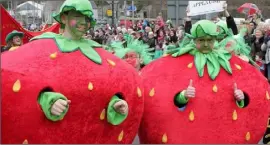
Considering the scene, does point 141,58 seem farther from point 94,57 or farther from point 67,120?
point 67,120

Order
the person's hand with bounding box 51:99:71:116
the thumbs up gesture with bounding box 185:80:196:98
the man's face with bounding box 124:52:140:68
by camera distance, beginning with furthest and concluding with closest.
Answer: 1. the man's face with bounding box 124:52:140:68
2. the thumbs up gesture with bounding box 185:80:196:98
3. the person's hand with bounding box 51:99:71:116

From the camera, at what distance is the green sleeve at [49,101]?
2496 millimetres

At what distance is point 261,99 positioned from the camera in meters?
3.43

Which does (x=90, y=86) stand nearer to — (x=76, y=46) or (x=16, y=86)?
(x=76, y=46)

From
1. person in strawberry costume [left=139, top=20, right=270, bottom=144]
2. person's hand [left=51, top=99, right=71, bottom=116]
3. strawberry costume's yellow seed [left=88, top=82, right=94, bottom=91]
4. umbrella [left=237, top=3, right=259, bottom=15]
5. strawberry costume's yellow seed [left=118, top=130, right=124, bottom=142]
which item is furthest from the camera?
umbrella [left=237, top=3, right=259, bottom=15]

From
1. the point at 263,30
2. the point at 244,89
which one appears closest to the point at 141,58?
the point at 244,89

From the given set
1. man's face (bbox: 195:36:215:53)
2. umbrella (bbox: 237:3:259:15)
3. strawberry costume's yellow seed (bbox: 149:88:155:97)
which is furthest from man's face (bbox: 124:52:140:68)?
umbrella (bbox: 237:3:259:15)

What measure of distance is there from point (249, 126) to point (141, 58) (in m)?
1.01

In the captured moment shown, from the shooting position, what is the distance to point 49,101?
2496 mm

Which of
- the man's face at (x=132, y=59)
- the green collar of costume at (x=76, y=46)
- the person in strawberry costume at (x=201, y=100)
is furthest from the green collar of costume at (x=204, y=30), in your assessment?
the green collar of costume at (x=76, y=46)

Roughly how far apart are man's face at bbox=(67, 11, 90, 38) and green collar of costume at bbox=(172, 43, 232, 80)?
2.95 ft

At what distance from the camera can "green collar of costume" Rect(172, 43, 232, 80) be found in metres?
3.28

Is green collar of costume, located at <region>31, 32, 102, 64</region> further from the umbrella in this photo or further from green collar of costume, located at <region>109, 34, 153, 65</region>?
the umbrella

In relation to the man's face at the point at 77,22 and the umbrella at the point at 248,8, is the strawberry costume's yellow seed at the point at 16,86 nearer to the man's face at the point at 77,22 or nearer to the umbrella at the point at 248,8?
the man's face at the point at 77,22
